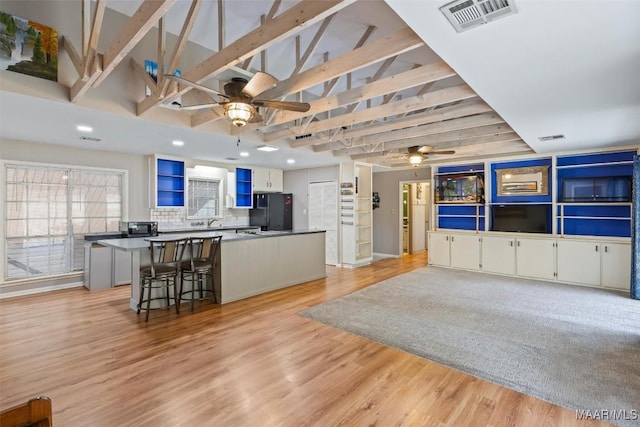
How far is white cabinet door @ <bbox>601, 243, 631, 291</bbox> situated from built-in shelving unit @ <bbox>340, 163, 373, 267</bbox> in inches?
172

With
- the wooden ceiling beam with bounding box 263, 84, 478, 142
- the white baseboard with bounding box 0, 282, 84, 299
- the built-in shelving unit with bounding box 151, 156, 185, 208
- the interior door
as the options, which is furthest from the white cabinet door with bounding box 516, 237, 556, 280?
the white baseboard with bounding box 0, 282, 84, 299

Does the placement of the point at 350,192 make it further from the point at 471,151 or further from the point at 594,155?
the point at 594,155

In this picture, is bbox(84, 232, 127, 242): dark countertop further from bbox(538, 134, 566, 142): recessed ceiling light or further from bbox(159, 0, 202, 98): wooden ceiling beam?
bbox(538, 134, 566, 142): recessed ceiling light

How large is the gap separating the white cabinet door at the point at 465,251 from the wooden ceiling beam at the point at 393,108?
14.2 ft

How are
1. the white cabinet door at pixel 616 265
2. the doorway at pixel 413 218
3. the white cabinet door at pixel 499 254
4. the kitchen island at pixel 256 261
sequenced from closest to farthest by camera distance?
the kitchen island at pixel 256 261
the white cabinet door at pixel 616 265
the white cabinet door at pixel 499 254
the doorway at pixel 413 218

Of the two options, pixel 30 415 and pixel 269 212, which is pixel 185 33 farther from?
pixel 269 212

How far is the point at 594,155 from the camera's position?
574 cm

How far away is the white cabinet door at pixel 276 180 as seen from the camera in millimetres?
8305

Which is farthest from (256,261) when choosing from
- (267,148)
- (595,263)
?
(595,263)

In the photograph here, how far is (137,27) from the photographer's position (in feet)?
7.22

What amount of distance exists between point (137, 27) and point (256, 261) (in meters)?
3.45

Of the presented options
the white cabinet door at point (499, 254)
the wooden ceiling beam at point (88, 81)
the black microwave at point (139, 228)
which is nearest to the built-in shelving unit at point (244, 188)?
the black microwave at point (139, 228)

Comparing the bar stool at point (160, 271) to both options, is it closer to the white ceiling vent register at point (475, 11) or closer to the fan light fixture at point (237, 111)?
the fan light fixture at point (237, 111)

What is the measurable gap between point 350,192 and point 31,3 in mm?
5716
